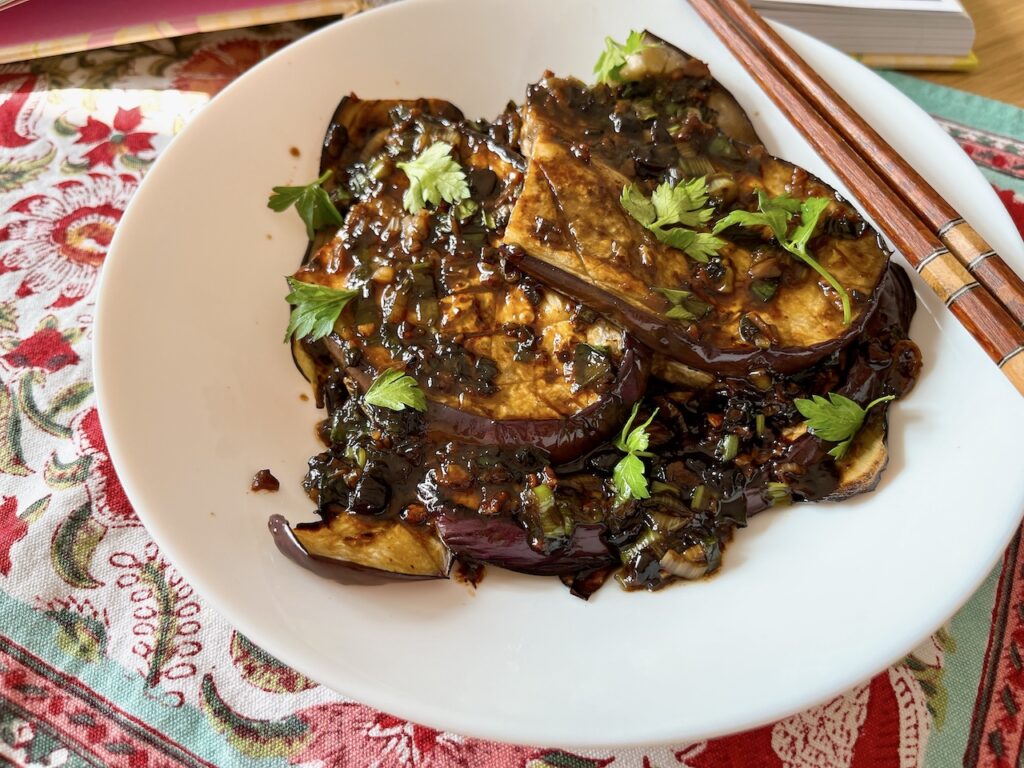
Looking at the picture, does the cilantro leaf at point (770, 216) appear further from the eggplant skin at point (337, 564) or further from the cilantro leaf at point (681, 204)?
the eggplant skin at point (337, 564)

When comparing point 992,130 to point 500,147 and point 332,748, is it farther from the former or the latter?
point 332,748

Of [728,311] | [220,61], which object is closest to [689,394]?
[728,311]

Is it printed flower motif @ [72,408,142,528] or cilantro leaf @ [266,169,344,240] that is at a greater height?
cilantro leaf @ [266,169,344,240]

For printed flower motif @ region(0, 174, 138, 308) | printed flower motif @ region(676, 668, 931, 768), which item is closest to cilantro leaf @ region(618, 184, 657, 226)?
printed flower motif @ region(676, 668, 931, 768)

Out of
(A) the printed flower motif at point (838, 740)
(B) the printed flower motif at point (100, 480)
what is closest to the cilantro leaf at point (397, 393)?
(B) the printed flower motif at point (100, 480)

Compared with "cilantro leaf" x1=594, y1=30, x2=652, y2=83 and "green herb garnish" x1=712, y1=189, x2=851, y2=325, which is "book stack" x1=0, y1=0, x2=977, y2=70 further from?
"green herb garnish" x1=712, y1=189, x2=851, y2=325

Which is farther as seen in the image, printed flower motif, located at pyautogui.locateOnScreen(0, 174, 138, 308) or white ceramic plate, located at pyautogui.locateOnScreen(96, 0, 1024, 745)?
printed flower motif, located at pyautogui.locateOnScreen(0, 174, 138, 308)

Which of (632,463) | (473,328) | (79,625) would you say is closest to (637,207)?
(473,328)

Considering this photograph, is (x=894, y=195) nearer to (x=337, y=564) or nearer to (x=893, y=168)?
(x=893, y=168)
